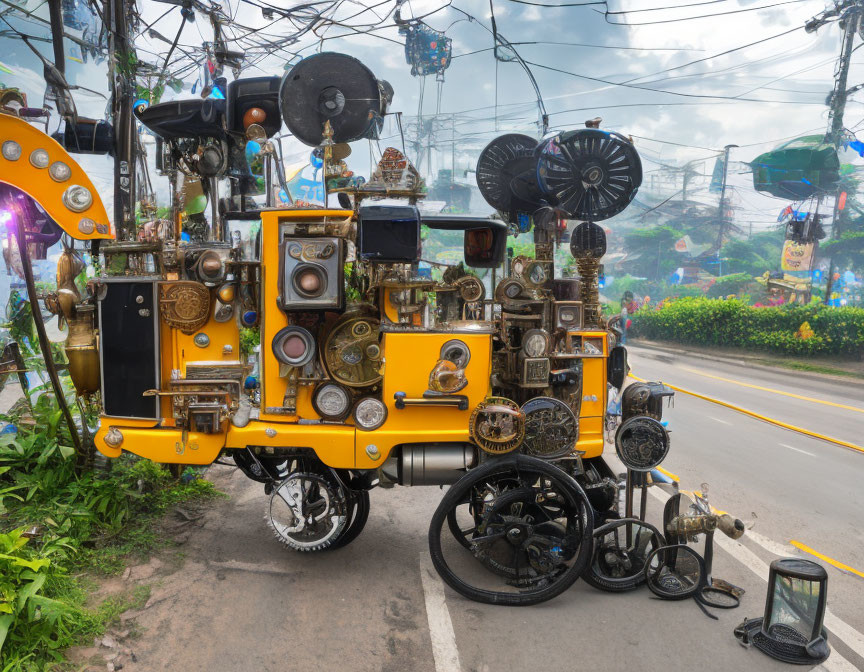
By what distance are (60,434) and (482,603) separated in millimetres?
4284

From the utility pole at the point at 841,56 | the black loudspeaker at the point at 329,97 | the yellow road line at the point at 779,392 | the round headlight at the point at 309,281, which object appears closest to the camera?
the round headlight at the point at 309,281

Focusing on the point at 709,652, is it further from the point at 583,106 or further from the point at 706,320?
the point at 583,106

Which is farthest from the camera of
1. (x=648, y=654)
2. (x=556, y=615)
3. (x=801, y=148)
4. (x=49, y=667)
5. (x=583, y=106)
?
(x=583, y=106)

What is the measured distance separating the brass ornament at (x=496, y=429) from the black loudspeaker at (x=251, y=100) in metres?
3.81

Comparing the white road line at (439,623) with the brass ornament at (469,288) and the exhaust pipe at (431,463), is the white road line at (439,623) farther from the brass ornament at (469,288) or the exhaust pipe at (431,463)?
the brass ornament at (469,288)

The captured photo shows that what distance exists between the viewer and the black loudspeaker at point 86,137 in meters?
8.05

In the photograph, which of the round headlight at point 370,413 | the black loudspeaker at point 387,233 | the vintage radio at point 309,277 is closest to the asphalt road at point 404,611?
the round headlight at point 370,413

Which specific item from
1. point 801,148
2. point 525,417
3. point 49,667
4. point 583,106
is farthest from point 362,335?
point 583,106

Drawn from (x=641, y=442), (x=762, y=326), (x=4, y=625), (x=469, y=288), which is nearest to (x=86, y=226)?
(x=4, y=625)

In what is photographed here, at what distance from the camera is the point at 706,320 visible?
24.4 meters

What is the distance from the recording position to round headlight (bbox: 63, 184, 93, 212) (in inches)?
186

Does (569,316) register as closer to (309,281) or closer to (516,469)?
(516,469)

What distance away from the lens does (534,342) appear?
468 centimetres

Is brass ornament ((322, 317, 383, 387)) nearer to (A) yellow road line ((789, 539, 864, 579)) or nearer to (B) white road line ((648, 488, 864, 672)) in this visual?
(B) white road line ((648, 488, 864, 672))
